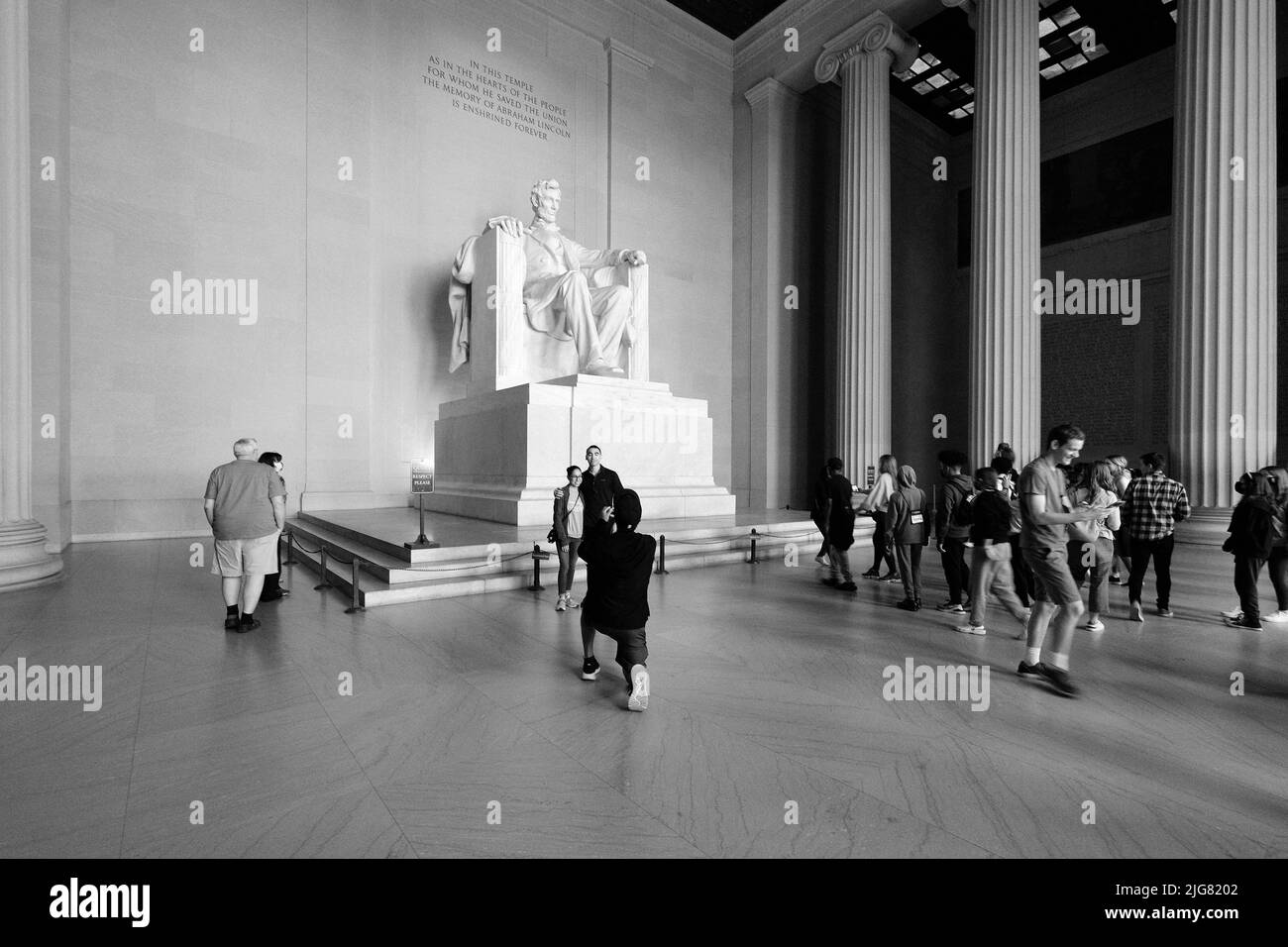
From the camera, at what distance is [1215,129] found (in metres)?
9.40

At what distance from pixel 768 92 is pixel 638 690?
15.9m

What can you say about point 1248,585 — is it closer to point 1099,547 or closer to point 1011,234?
point 1099,547

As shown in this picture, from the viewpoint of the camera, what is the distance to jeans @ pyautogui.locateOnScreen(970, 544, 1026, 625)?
455cm

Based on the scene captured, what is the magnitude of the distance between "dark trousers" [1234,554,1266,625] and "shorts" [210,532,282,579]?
680 centimetres

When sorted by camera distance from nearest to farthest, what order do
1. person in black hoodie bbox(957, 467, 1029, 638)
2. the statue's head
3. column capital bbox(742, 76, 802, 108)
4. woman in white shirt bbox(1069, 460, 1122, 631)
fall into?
1. person in black hoodie bbox(957, 467, 1029, 638)
2. woman in white shirt bbox(1069, 460, 1122, 631)
3. the statue's head
4. column capital bbox(742, 76, 802, 108)

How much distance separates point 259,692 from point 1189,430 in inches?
462

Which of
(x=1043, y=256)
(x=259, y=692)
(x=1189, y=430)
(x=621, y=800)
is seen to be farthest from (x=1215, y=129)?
(x=259, y=692)

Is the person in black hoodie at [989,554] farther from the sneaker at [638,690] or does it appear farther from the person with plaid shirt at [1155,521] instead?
the sneaker at [638,690]

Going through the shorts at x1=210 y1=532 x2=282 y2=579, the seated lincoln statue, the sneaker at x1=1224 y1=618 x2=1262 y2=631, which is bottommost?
the sneaker at x1=1224 y1=618 x2=1262 y2=631

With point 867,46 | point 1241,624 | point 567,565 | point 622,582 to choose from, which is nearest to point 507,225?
point 567,565

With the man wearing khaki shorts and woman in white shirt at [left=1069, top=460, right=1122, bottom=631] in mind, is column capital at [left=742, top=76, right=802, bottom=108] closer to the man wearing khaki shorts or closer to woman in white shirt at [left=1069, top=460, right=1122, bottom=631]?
woman in white shirt at [left=1069, top=460, right=1122, bottom=631]

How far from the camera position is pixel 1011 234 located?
1125cm

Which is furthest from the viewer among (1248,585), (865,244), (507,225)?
(865,244)

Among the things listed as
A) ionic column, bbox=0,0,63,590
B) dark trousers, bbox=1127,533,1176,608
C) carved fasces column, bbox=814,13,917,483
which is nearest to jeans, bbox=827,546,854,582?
dark trousers, bbox=1127,533,1176,608
